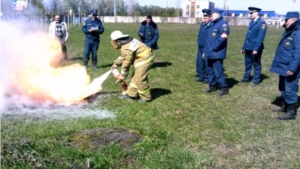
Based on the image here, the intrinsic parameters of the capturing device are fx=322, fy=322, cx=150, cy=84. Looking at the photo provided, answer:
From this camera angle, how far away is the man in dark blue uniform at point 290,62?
7.08m

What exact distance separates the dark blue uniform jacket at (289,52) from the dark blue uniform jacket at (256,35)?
106 inches

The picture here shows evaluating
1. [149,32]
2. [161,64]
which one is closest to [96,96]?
[149,32]

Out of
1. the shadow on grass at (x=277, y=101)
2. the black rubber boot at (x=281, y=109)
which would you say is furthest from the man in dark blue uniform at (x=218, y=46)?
the black rubber boot at (x=281, y=109)

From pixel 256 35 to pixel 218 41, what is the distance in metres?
2.08

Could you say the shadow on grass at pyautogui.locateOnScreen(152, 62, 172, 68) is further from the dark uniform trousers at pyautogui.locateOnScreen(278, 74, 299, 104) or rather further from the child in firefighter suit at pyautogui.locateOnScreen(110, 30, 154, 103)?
the dark uniform trousers at pyautogui.locateOnScreen(278, 74, 299, 104)

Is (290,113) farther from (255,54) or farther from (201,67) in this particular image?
(201,67)

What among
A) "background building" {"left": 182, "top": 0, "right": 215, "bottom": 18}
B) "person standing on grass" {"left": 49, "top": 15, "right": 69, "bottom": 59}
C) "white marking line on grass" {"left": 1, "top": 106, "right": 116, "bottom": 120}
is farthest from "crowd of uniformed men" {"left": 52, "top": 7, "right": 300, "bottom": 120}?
"background building" {"left": 182, "top": 0, "right": 215, "bottom": 18}

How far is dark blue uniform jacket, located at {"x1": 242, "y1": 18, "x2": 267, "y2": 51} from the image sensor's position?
10242 millimetres

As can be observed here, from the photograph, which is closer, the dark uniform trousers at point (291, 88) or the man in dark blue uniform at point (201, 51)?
the dark uniform trousers at point (291, 88)

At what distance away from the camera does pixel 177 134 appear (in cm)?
632

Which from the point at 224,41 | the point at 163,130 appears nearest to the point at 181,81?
the point at 224,41

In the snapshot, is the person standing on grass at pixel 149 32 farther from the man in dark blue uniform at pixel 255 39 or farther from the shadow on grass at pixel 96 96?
the shadow on grass at pixel 96 96

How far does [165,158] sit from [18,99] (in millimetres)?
4500

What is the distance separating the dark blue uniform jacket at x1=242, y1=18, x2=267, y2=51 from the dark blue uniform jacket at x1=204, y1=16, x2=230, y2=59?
1.61 m
